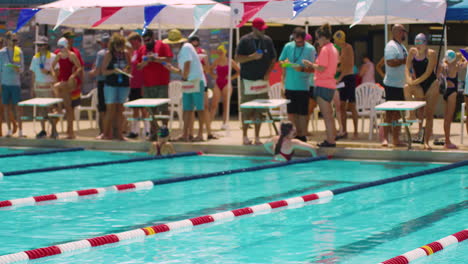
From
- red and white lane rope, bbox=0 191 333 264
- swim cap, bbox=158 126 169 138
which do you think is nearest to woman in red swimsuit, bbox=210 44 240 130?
swim cap, bbox=158 126 169 138

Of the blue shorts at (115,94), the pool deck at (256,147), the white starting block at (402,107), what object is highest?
the blue shorts at (115,94)

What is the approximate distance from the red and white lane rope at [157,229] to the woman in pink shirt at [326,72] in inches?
152

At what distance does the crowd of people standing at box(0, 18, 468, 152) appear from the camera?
500 inches

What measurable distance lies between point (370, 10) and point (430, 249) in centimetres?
795

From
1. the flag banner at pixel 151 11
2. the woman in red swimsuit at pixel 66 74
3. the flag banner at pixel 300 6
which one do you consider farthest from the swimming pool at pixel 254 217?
the flag banner at pixel 151 11

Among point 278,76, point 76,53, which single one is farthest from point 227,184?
point 278,76

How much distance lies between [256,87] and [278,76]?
22.9 ft

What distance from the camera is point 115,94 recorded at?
564 inches

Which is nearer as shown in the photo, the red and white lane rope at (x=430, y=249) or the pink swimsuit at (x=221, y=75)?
the red and white lane rope at (x=430, y=249)

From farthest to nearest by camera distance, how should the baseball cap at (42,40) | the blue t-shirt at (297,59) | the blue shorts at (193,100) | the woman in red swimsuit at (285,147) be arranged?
the baseball cap at (42,40), the blue shorts at (193,100), the blue t-shirt at (297,59), the woman in red swimsuit at (285,147)

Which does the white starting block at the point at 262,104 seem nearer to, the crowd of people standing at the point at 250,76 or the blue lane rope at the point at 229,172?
the crowd of people standing at the point at 250,76

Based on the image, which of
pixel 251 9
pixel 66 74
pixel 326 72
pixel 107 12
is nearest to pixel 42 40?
pixel 66 74

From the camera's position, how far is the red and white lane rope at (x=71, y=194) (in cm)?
852

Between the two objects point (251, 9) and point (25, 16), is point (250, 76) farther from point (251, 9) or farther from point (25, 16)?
point (25, 16)
